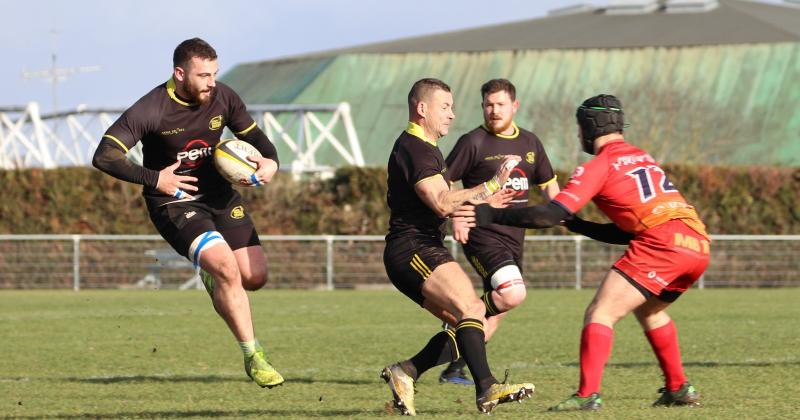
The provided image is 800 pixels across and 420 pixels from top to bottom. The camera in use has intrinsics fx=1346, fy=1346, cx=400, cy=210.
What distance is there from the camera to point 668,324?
320 inches

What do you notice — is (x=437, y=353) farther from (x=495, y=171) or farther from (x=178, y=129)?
(x=495, y=171)

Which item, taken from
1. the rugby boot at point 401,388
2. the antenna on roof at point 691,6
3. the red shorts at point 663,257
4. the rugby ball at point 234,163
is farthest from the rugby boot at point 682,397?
the antenna on roof at point 691,6

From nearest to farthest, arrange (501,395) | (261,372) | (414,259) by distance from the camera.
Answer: (501,395) → (414,259) → (261,372)

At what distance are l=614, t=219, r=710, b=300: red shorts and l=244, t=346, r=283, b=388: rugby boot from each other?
263cm

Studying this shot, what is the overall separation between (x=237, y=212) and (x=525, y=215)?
10.1ft

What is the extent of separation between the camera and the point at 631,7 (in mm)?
54531

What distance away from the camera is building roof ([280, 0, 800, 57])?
1909 inches

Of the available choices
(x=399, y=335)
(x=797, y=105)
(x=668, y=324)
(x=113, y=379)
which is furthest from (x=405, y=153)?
(x=797, y=105)

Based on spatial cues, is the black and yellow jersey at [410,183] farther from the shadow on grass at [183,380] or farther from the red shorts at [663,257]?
the shadow on grass at [183,380]

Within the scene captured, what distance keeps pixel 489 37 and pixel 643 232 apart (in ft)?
159

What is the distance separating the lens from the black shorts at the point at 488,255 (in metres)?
10.2

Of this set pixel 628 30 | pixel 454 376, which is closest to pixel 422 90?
pixel 454 376

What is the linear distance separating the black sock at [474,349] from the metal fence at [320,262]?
59.3 feet

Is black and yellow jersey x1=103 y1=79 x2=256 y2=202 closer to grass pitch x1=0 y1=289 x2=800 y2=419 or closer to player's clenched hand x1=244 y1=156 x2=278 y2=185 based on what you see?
player's clenched hand x1=244 y1=156 x2=278 y2=185
